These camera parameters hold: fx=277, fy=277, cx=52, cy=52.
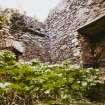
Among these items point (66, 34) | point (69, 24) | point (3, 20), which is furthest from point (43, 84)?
point (69, 24)

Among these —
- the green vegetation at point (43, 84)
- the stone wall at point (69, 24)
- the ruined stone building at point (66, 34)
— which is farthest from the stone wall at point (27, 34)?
the green vegetation at point (43, 84)

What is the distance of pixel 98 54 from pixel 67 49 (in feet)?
5.58

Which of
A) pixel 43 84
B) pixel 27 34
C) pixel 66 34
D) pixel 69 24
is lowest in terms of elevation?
pixel 43 84

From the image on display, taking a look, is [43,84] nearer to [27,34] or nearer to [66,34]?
[66,34]

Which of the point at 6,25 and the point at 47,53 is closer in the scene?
the point at 6,25

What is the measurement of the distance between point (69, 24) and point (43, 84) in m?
3.86

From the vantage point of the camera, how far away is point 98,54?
516 centimetres

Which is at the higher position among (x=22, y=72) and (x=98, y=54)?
(x=98, y=54)

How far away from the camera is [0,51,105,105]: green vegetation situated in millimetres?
3201

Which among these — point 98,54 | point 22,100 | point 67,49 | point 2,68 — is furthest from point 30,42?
point 22,100

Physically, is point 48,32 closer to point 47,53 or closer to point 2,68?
point 47,53

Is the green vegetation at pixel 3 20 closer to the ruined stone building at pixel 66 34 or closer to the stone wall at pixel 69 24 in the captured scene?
the ruined stone building at pixel 66 34

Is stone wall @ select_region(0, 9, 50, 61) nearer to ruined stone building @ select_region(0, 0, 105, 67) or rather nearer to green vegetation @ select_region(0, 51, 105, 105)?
ruined stone building @ select_region(0, 0, 105, 67)

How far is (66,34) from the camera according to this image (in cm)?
708
